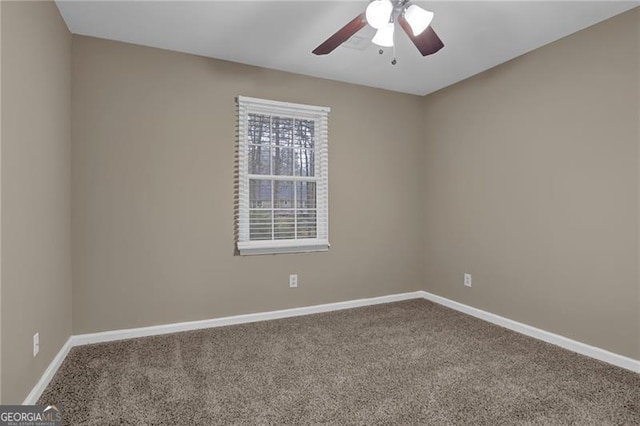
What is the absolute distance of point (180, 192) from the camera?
Answer: 309 cm

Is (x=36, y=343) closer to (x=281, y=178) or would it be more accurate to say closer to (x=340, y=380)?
(x=340, y=380)

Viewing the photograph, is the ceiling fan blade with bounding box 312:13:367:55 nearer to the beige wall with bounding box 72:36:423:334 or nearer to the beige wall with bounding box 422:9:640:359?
the beige wall with bounding box 72:36:423:334

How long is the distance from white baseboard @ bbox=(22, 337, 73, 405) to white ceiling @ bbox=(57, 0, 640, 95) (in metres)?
2.42

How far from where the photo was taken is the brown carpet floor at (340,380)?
1857mm

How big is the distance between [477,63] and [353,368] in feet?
9.72

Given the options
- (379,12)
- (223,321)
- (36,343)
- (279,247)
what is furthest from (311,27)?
(36,343)

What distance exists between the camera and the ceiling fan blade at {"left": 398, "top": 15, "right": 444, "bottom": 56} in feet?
6.68

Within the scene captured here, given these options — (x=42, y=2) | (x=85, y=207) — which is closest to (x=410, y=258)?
(x=85, y=207)

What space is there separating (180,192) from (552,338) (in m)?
3.43

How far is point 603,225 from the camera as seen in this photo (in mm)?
2535

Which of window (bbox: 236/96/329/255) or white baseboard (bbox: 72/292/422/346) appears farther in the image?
window (bbox: 236/96/329/255)

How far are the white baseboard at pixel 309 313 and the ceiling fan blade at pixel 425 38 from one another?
8.20 feet

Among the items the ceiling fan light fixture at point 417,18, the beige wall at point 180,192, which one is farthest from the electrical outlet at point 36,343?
the ceiling fan light fixture at point 417,18

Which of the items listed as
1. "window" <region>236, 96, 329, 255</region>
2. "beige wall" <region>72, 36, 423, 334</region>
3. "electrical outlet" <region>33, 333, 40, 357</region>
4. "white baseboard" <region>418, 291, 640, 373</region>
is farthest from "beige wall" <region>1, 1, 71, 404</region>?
"white baseboard" <region>418, 291, 640, 373</region>
